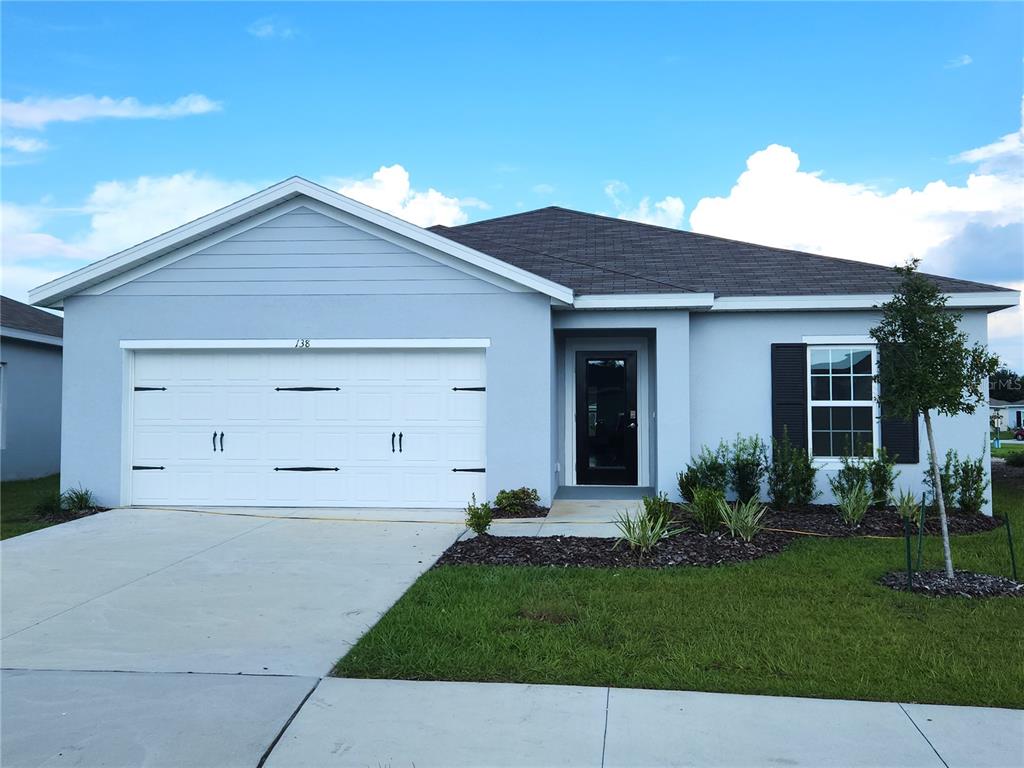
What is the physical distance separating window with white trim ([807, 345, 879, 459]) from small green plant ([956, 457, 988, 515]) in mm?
1233

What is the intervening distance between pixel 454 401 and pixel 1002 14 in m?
9.77

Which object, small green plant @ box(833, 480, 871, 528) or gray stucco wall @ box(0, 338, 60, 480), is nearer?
small green plant @ box(833, 480, 871, 528)

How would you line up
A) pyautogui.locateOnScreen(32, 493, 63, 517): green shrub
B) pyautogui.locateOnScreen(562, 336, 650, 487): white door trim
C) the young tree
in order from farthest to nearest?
pyautogui.locateOnScreen(562, 336, 650, 487): white door trim, pyautogui.locateOnScreen(32, 493, 63, 517): green shrub, the young tree

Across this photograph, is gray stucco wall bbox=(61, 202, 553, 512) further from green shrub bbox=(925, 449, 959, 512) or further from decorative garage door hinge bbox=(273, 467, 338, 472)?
green shrub bbox=(925, 449, 959, 512)

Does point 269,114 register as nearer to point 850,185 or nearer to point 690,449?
point 690,449

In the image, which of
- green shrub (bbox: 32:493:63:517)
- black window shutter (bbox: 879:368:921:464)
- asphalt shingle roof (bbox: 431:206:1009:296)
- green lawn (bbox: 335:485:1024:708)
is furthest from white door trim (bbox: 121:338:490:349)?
black window shutter (bbox: 879:368:921:464)

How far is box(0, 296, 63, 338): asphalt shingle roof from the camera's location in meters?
16.0

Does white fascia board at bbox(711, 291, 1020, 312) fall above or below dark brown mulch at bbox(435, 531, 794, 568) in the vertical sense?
above

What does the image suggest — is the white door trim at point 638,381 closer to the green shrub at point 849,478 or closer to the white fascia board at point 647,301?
the white fascia board at point 647,301

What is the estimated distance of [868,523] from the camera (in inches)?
374

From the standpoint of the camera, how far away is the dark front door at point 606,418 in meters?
12.6

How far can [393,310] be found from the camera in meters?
10.6

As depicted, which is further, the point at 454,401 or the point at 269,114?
the point at 269,114

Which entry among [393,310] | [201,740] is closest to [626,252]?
[393,310]
